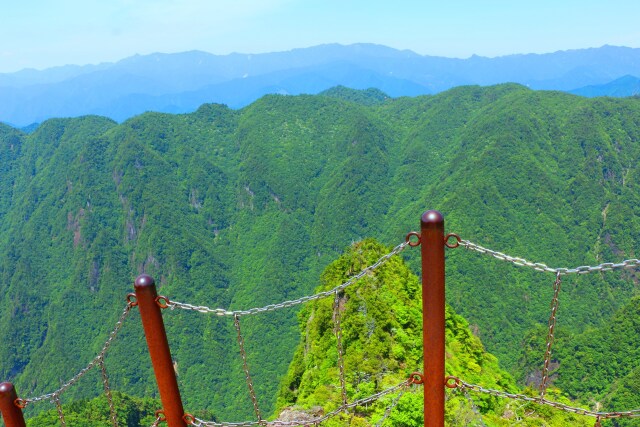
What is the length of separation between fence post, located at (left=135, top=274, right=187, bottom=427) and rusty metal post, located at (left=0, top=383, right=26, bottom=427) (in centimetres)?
169

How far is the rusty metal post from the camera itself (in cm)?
504

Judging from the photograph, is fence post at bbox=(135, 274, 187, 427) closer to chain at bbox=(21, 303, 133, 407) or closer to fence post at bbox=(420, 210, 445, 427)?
chain at bbox=(21, 303, 133, 407)

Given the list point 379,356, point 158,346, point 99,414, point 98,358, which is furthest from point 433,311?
point 99,414

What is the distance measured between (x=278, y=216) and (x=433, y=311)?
104 metres

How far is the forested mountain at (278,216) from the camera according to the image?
7025 centimetres

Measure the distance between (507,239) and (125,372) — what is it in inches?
2657

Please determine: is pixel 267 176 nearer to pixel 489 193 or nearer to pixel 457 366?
pixel 489 193

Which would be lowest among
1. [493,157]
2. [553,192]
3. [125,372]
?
[125,372]

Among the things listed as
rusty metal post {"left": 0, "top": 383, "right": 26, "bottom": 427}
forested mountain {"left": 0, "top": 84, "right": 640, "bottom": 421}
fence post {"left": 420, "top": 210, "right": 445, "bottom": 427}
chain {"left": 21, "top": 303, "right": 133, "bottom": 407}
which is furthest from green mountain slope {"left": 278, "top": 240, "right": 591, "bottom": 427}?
forested mountain {"left": 0, "top": 84, "right": 640, "bottom": 421}

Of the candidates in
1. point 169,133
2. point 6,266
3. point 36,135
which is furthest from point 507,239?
point 36,135

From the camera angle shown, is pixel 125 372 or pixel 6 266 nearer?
pixel 125 372

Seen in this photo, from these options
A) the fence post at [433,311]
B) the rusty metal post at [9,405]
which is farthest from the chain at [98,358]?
the fence post at [433,311]

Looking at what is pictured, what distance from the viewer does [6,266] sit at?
333 feet

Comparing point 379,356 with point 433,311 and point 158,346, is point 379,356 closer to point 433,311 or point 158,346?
point 158,346
